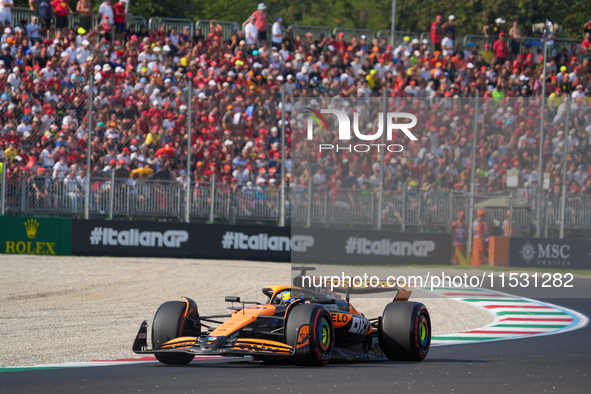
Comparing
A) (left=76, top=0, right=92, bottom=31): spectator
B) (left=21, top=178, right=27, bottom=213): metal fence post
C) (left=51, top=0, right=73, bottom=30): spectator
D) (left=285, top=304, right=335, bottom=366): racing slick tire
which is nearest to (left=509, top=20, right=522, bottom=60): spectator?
(left=76, top=0, right=92, bottom=31): spectator

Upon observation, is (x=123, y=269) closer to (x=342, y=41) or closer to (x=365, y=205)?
(x=365, y=205)

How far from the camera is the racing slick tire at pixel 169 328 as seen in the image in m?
8.02

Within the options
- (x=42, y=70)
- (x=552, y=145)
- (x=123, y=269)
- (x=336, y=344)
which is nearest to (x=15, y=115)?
(x=42, y=70)

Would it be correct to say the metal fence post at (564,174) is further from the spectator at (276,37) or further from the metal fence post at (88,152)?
the metal fence post at (88,152)

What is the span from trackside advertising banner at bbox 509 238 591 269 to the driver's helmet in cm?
1121

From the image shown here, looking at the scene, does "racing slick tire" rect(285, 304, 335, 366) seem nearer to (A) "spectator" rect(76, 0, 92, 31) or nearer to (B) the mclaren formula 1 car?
(B) the mclaren formula 1 car

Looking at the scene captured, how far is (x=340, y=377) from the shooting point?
7266 mm

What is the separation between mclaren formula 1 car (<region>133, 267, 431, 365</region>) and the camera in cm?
757

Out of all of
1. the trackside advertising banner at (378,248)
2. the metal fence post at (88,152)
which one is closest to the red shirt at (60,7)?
the metal fence post at (88,152)

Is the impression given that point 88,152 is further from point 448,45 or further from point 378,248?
point 448,45

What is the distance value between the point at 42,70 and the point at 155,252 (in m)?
5.12

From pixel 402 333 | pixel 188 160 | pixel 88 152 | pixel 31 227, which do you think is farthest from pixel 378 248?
pixel 402 333

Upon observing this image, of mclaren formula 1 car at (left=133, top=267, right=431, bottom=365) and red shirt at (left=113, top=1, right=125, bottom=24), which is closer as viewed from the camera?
mclaren formula 1 car at (left=133, top=267, right=431, bottom=365)

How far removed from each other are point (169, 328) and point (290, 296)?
124 cm
